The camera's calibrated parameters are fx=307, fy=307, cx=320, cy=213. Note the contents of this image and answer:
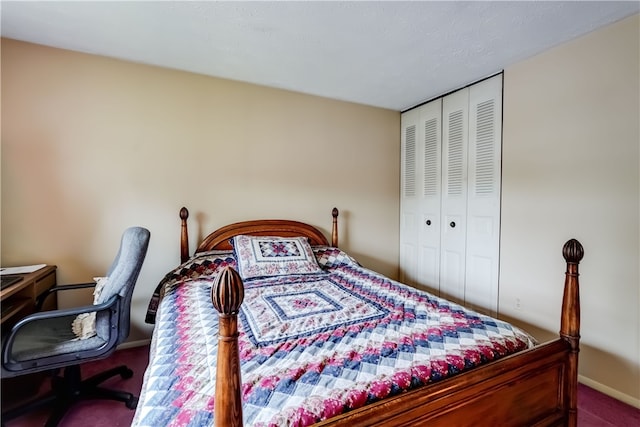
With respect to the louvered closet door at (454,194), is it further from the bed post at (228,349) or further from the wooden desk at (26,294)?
the wooden desk at (26,294)

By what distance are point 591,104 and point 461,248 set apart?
4.69 ft

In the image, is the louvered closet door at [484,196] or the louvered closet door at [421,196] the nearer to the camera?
the louvered closet door at [484,196]

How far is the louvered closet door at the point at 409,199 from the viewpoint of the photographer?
3371mm

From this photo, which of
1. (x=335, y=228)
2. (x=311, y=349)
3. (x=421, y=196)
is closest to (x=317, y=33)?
(x=335, y=228)

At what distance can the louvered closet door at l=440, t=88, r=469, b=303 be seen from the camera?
283 centimetres

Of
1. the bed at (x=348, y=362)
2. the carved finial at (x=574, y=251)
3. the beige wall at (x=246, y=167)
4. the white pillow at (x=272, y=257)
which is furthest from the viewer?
the white pillow at (x=272, y=257)

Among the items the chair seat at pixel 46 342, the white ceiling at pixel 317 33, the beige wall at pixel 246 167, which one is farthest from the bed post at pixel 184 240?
the white ceiling at pixel 317 33

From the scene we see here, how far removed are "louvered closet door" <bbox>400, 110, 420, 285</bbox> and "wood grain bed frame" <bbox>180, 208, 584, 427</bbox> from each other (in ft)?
6.69

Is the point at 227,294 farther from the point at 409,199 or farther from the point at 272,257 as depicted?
the point at 409,199

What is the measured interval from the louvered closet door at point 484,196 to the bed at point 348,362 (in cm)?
112

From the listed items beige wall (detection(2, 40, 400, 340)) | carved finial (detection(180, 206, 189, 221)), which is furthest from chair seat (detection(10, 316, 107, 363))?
carved finial (detection(180, 206, 189, 221))

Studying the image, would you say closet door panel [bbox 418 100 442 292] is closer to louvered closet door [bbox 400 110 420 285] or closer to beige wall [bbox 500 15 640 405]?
louvered closet door [bbox 400 110 420 285]

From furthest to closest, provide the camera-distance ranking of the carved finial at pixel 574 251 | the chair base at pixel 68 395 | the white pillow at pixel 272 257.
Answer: the white pillow at pixel 272 257, the chair base at pixel 68 395, the carved finial at pixel 574 251

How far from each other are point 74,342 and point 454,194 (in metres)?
2.99
